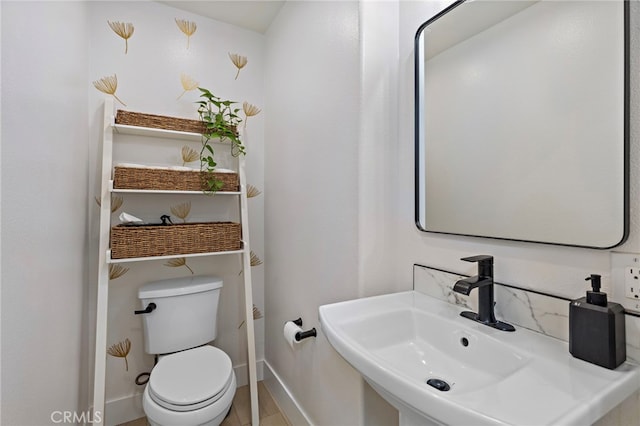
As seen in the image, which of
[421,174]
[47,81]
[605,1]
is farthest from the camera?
[421,174]

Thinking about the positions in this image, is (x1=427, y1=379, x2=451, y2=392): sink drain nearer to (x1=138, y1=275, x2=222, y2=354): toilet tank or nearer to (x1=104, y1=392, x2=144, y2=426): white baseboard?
Result: (x1=138, y1=275, x2=222, y2=354): toilet tank

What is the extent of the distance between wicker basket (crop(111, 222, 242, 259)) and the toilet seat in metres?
0.56

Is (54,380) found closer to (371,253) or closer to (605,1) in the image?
(371,253)

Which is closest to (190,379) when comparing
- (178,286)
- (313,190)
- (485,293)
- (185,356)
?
(185,356)

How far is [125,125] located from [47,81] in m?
0.51

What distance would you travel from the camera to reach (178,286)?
1.70 meters

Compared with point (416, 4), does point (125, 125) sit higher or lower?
lower

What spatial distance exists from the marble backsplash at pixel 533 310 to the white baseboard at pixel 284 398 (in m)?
1.03

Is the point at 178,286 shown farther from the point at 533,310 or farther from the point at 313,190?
the point at 533,310

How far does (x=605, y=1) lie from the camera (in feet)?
2.35

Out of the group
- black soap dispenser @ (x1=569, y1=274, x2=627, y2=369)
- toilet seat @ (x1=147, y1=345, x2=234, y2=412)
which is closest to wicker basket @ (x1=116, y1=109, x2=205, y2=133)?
toilet seat @ (x1=147, y1=345, x2=234, y2=412)

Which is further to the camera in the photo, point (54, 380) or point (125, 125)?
point (125, 125)

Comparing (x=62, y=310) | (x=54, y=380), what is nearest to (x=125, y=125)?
(x=62, y=310)

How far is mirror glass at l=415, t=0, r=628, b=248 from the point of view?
0.71 metres
